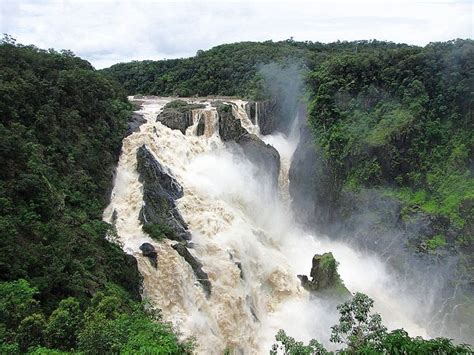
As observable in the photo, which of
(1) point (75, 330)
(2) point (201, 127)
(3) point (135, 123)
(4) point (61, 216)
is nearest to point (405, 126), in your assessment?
(2) point (201, 127)

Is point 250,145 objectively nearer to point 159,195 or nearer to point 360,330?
point 159,195

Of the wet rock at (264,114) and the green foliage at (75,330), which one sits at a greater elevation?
the wet rock at (264,114)

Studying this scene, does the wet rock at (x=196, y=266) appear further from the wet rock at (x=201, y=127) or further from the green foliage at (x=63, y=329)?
the wet rock at (x=201, y=127)

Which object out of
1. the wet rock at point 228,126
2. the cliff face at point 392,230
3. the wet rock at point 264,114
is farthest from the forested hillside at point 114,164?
the wet rock at point 228,126

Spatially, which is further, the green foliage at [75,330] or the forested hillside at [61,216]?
the forested hillside at [61,216]

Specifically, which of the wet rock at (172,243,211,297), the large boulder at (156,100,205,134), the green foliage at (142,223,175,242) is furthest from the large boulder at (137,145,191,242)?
the large boulder at (156,100,205,134)

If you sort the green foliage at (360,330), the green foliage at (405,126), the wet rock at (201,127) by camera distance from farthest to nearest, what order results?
the wet rock at (201,127), the green foliage at (405,126), the green foliage at (360,330)
